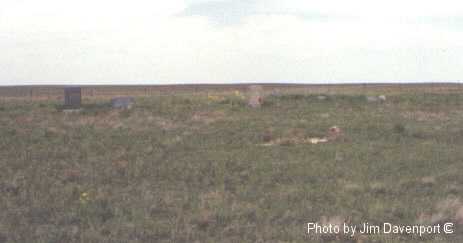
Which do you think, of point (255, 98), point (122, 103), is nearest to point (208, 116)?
point (255, 98)

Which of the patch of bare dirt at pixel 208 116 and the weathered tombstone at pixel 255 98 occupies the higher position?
the weathered tombstone at pixel 255 98

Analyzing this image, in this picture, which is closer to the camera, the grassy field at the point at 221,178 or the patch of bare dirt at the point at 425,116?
the grassy field at the point at 221,178

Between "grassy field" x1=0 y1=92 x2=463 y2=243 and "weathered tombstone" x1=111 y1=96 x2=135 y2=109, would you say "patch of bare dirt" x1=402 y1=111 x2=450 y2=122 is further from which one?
"weathered tombstone" x1=111 y1=96 x2=135 y2=109

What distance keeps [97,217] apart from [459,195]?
17.9ft

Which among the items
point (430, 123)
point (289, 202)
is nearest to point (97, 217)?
point (289, 202)

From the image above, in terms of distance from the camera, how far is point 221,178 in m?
11.4

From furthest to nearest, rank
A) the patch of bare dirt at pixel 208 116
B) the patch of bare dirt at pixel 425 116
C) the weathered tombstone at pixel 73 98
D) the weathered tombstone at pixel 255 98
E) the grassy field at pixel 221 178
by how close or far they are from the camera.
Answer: the weathered tombstone at pixel 73 98 < the weathered tombstone at pixel 255 98 < the patch of bare dirt at pixel 425 116 < the patch of bare dirt at pixel 208 116 < the grassy field at pixel 221 178

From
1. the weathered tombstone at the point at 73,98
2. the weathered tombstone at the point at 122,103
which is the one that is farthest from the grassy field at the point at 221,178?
the weathered tombstone at the point at 73,98

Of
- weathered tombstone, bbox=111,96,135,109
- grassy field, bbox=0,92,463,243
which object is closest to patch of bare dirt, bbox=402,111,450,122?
grassy field, bbox=0,92,463,243

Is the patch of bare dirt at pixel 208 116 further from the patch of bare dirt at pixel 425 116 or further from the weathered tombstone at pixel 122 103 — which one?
the patch of bare dirt at pixel 425 116

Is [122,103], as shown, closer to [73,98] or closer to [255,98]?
[73,98]

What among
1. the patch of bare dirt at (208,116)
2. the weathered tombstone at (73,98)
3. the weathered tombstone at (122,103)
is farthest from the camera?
the weathered tombstone at (73,98)

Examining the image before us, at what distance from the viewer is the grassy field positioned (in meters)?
7.84

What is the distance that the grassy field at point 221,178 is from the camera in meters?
7.84
